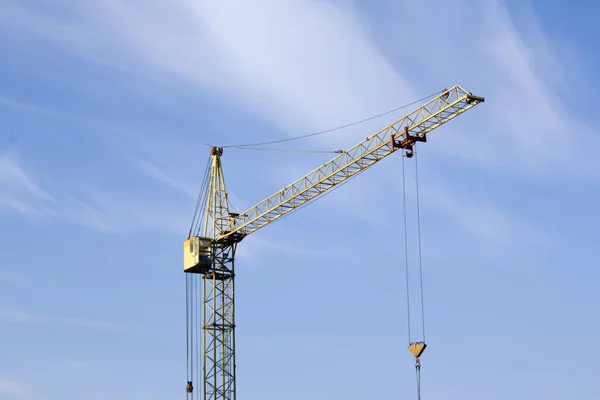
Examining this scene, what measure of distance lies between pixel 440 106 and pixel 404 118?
399cm

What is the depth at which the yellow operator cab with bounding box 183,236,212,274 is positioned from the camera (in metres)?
116

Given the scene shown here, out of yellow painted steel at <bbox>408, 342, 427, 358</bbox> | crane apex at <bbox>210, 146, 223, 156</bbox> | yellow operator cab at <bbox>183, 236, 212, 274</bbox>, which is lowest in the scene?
yellow painted steel at <bbox>408, 342, 427, 358</bbox>

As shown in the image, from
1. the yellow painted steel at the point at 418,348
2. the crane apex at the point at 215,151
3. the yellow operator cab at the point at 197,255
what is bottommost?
the yellow painted steel at the point at 418,348

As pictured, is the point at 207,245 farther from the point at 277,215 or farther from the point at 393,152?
the point at 393,152

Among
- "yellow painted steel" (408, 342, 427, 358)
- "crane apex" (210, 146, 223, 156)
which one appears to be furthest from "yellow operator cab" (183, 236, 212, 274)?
"yellow painted steel" (408, 342, 427, 358)

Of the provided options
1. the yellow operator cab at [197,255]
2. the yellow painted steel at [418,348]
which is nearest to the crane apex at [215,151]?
the yellow operator cab at [197,255]

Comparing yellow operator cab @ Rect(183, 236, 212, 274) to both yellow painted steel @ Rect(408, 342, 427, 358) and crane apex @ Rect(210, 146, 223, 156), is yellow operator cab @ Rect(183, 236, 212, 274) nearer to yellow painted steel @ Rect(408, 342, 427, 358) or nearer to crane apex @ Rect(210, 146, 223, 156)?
crane apex @ Rect(210, 146, 223, 156)

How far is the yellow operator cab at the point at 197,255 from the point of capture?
11569cm

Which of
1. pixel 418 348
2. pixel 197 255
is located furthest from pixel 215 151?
pixel 418 348

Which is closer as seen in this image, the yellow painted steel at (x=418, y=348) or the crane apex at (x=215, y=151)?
the yellow painted steel at (x=418, y=348)

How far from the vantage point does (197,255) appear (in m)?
116

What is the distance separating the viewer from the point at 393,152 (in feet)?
345

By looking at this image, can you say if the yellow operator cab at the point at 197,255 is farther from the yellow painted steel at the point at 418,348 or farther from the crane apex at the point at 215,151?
the yellow painted steel at the point at 418,348

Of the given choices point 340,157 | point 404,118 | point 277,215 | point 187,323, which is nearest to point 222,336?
point 187,323
